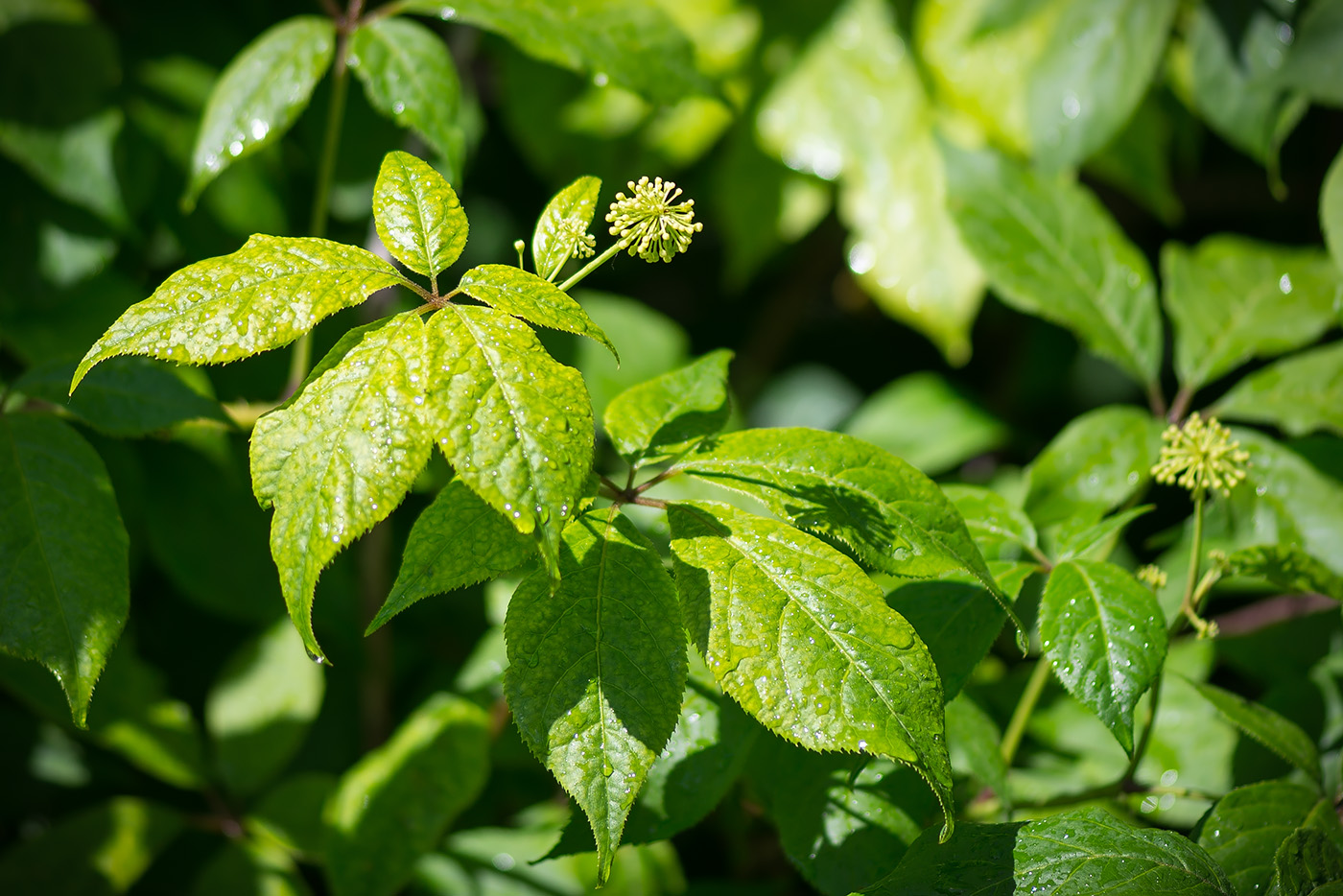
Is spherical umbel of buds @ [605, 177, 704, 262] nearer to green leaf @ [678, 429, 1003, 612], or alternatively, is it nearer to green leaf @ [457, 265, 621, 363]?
green leaf @ [457, 265, 621, 363]

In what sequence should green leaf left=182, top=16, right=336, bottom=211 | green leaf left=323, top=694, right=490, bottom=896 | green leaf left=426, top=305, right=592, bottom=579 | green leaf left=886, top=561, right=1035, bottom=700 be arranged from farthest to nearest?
1. green leaf left=323, top=694, right=490, bottom=896
2. green leaf left=182, top=16, right=336, bottom=211
3. green leaf left=886, top=561, right=1035, bottom=700
4. green leaf left=426, top=305, right=592, bottom=579

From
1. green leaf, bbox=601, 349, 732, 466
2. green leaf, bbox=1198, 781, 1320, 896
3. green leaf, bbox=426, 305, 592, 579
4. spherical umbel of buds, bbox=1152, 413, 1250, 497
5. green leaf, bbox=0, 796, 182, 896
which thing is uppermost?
green leaf, bbox=426, 305, 592, 579

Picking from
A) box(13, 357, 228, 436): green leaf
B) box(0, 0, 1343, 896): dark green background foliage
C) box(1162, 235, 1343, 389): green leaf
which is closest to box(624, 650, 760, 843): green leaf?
box(0, 0, 1343, 896): dark green background foliage

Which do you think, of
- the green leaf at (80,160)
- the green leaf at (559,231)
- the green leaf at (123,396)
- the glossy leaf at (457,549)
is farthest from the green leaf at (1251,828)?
the green leaf at (80,160)

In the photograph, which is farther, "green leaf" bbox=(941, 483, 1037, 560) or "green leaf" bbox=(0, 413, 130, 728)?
"green leaf" bbox=(941, 483, 1037, 560)

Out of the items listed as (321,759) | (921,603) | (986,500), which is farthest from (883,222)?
(321,759)

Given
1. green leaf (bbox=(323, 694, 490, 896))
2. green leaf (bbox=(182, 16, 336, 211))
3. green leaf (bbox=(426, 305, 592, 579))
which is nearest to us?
green leaf (bbox=(426, 305, 592, 579))

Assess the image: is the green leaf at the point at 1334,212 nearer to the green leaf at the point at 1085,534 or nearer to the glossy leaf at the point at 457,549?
the green leaf at the point at 1085,534

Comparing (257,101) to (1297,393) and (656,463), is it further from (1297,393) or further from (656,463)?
(1297,393)
